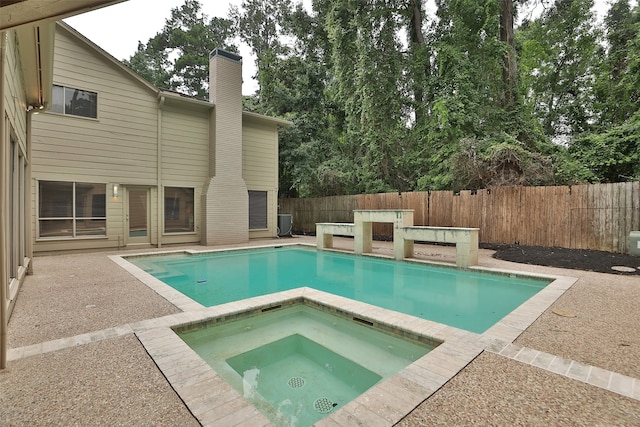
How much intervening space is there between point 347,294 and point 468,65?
11161mm

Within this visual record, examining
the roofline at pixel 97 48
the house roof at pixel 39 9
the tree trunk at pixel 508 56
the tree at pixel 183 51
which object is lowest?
the house roof at pixel 39 9

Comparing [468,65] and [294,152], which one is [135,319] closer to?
[294,152]

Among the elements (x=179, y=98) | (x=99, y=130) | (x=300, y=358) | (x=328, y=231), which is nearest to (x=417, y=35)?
Answer: (x=328, y=231)

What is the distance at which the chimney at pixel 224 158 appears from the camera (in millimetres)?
10445

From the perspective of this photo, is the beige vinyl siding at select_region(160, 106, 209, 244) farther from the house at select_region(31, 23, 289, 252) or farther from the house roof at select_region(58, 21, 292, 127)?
the house roof at select_region(58, 21, 292, 127)

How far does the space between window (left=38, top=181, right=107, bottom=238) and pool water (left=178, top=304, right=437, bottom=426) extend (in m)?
7.29

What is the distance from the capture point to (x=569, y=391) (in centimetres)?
202

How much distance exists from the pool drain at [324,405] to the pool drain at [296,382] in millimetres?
260

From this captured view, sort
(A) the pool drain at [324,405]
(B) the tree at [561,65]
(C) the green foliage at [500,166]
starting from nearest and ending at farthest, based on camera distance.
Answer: (A) the pool drain at [324,405] < (C) the green foliage at [500,166] < (B) the tree at [561,65]

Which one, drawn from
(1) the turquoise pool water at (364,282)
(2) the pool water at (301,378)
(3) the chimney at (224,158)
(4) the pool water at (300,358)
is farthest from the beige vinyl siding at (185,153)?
(2) the pool water at (301,378)

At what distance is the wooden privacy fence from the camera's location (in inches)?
278

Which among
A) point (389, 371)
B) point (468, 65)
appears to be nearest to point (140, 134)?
point (389, 371)

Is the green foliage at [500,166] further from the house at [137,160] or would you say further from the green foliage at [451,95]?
the house at [137,160]

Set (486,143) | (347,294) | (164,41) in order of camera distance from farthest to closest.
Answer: (164,41), (486,143), (347,294)
